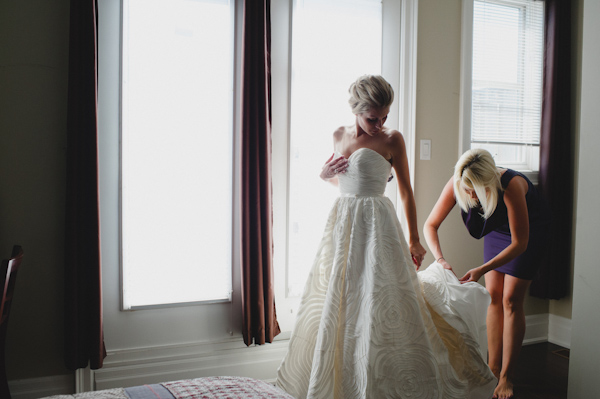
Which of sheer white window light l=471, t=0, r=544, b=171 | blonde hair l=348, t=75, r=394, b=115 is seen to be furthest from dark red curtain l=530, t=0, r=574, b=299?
blonde hair l=348, t=75, r=394, b=115

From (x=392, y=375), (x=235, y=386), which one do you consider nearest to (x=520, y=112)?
(x=392, y=375)

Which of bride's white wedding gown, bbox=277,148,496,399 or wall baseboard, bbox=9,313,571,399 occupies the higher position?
bride's white wedding gown, bbox=277,148,496,399

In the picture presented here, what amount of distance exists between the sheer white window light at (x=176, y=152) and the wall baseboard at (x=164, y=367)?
0.95ft

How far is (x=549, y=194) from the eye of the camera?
10.5ft

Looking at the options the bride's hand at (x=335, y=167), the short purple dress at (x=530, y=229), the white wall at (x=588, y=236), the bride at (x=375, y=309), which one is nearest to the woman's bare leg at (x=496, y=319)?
the short purple dress at (x=530, y=229)

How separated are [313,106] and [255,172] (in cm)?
59

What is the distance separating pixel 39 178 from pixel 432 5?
2.63 m

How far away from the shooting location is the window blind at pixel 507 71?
10.1 feet

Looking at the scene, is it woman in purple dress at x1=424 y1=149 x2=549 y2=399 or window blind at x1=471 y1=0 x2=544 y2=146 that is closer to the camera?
woman in purple dress at x1=424 y1=149 x2=549 y2=399

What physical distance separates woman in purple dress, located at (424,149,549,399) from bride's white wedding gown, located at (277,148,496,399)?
0.33 meters

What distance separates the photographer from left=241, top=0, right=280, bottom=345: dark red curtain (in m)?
2.38

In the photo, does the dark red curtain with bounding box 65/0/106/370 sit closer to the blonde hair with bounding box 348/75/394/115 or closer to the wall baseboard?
the wall baseboard

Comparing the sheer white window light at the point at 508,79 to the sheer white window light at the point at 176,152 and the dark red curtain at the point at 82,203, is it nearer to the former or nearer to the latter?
the sheer white window light at the point at 176,152

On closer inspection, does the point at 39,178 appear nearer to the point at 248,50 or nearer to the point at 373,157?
the point at 248,50
